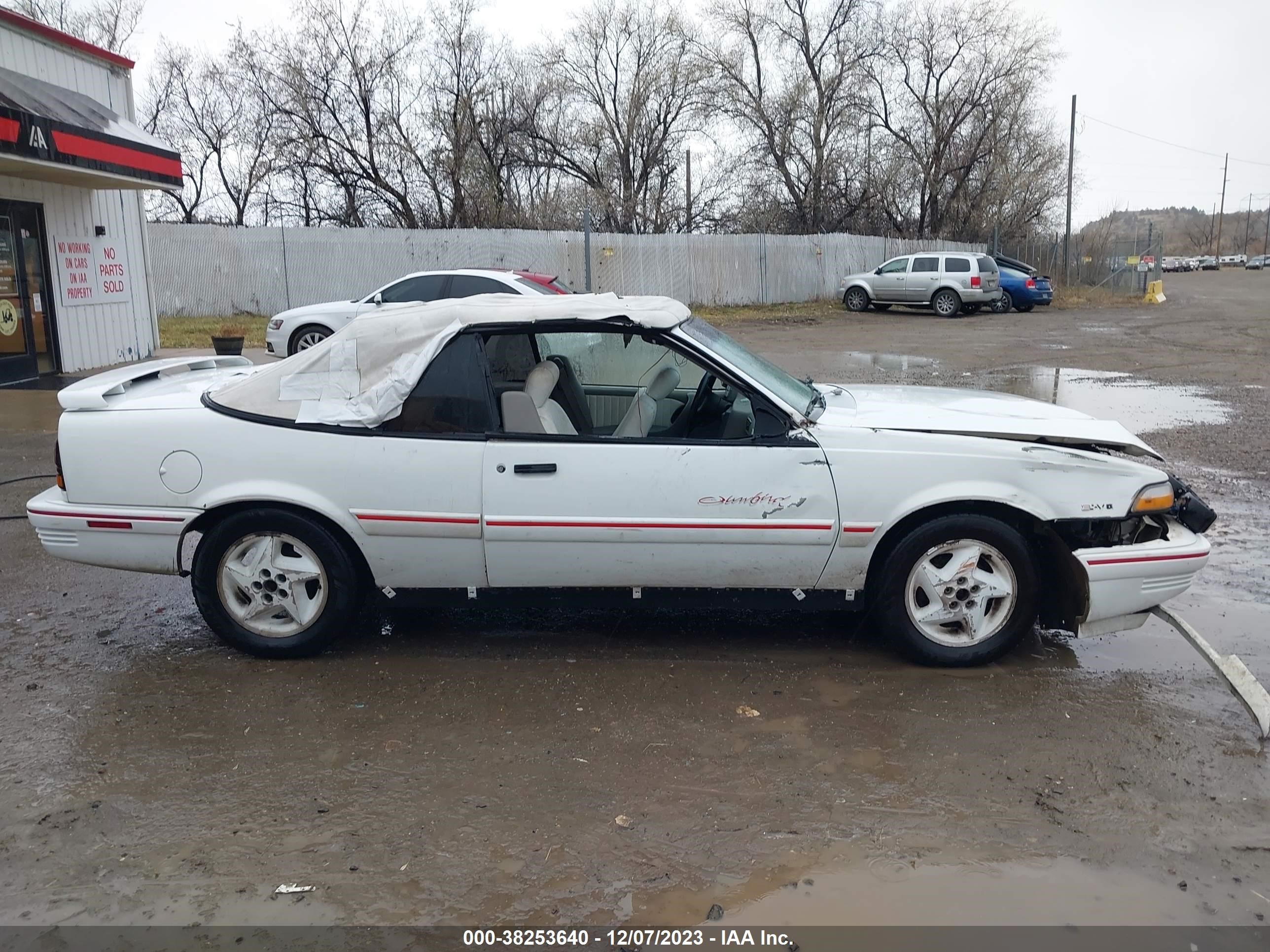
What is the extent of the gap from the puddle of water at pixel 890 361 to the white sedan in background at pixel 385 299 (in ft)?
15.9

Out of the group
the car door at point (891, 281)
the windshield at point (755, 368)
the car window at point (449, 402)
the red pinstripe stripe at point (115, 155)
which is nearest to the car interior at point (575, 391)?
the car window at point (449, 402)

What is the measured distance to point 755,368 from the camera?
466cm

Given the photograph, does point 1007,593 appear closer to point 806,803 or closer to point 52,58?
point 806,803

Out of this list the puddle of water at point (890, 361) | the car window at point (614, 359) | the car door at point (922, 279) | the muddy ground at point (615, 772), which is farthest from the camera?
the car door at point (922, 279)

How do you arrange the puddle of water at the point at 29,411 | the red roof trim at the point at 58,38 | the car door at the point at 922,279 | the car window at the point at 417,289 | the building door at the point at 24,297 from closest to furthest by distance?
the puddle of water at the point at 29,411
the red roof trim at the point at 58,38
the building door at the point at 24,297
the car window at the point at 417,289
the car door at the point at 922,279

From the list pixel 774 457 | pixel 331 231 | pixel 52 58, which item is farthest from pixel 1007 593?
pixel 331 231

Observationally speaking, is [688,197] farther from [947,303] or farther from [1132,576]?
[1132,576]

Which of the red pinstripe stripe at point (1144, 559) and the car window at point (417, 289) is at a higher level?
the car window at point (417, 289)

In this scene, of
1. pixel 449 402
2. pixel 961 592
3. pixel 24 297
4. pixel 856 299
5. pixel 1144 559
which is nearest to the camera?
pixel 1144 559

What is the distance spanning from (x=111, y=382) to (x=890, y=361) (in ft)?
43.1

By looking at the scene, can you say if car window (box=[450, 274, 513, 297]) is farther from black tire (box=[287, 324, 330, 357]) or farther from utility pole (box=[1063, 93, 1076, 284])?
utility pole (box=[1063, 93, 1076, 284])

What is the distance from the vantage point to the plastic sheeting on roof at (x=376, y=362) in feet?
14.4

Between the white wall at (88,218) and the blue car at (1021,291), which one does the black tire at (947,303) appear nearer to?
the blue car at (1021,291)

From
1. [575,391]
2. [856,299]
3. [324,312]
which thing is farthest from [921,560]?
[856,299]
